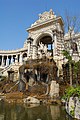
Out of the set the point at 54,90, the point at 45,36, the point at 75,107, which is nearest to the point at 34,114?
the point at 75,107

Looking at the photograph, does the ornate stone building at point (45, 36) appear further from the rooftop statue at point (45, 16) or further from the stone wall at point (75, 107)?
the stone wall at point (75, 107)

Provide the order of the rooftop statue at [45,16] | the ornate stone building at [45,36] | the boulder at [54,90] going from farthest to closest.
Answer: the rooftop statue at [45,16], the ornate stone building at [45,36], the boulder at [54,90]

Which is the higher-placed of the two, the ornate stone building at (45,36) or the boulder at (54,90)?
the ornate stone building at (45,36)

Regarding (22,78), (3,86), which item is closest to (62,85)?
(22,78)

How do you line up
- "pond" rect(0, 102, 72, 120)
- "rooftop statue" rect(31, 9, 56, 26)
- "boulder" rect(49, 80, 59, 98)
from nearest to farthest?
"pond" rect(0, 102, 72, 120), "boulder" rect(49, 80, 59, 98), "rooftop statue" rect(31, 9, 56, 26)

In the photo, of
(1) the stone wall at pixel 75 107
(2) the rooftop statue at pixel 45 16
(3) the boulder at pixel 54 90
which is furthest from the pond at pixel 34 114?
(2) the rooftop statue at pixel 45 16

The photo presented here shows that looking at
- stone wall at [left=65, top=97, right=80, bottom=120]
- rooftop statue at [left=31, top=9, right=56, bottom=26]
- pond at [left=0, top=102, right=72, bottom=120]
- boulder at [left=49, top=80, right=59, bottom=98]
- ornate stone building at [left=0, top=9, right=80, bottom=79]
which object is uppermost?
rooftop statue at [left=31, top=9, right=56, bottom=26]

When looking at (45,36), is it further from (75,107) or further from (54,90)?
(75,107)

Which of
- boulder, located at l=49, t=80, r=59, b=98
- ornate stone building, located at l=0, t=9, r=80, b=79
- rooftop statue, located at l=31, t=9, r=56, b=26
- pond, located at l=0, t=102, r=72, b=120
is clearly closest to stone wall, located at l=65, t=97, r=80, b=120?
pond, located at l=0, t=102, r=72, b=120

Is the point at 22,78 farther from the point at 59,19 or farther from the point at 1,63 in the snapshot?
the point at 1,63

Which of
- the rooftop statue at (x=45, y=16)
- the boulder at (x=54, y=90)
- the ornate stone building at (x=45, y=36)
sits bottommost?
the boulder at (x=54, y=90)

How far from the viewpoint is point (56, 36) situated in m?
38.9

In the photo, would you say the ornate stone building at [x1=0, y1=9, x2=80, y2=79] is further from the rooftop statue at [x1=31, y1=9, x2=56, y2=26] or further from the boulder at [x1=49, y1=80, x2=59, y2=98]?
the boulder at [x1=49, y1=80, x2=59, y2=98]

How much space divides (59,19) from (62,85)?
22.4 m
